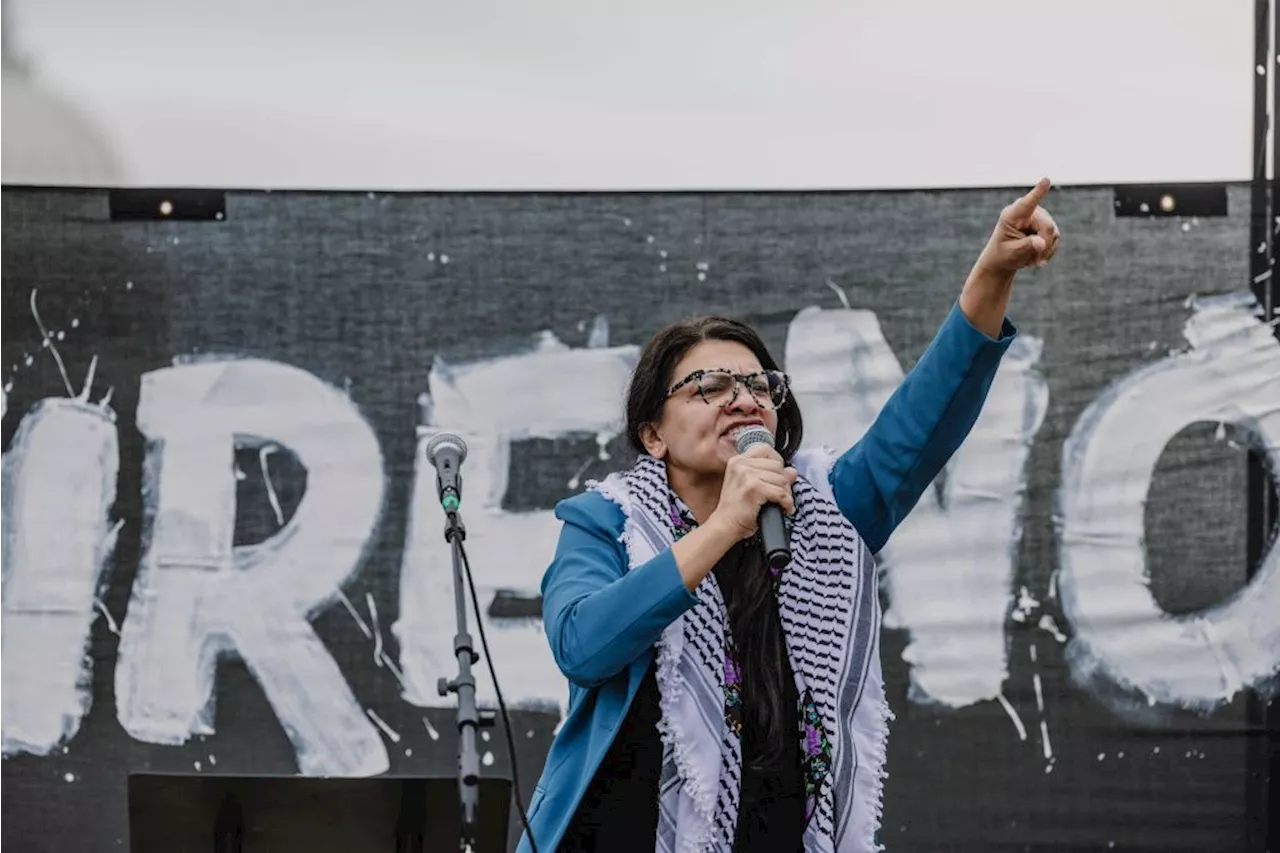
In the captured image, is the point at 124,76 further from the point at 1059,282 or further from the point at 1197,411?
the point at 1197,411

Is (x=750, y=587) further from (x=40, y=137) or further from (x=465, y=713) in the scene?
(x=40, y=137)

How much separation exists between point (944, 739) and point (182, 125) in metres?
2.35

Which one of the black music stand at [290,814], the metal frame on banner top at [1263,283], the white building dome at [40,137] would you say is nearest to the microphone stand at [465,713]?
the black music stand at [290,814]

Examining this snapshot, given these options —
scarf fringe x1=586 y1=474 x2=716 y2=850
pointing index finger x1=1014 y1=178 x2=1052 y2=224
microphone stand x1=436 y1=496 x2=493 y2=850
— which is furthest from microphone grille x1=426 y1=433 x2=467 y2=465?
pointing index finger x1=1014 y1=178 x2=1052 y2=224

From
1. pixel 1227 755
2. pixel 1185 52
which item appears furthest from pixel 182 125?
pixel 1227 755

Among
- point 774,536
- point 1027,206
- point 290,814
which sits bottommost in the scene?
point 290,814

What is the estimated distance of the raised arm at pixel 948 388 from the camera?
206 centimetres

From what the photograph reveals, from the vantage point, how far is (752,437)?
2123mm

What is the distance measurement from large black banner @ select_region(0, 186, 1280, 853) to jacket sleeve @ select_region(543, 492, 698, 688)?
1652 millimetres

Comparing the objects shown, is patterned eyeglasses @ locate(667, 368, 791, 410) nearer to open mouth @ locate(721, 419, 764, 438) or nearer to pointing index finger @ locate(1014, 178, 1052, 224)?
open mouth @ locate(721, 419, 764, 438)

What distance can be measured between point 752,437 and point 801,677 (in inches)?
12.7

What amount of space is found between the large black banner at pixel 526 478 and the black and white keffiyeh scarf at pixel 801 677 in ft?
5.30

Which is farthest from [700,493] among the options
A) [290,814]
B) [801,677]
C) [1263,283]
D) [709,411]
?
[1263,283]

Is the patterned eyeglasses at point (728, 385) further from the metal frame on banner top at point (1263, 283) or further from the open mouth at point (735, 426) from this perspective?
the metal frame on banner top at point (1263, 283)
